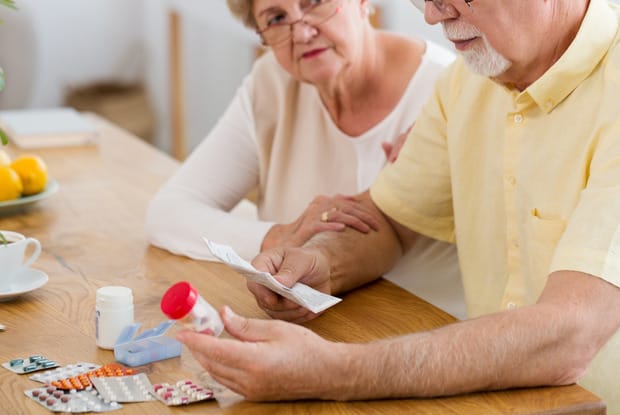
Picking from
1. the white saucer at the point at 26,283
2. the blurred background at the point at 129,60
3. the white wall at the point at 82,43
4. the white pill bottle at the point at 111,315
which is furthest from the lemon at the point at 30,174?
the white wall at the point at 82,43

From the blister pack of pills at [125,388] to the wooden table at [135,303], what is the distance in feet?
0.06

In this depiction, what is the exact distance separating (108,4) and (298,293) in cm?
483

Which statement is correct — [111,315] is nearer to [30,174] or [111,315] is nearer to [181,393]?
[181,393]

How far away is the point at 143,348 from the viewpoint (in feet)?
5.12

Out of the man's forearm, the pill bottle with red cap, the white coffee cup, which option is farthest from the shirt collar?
the white coffee cup

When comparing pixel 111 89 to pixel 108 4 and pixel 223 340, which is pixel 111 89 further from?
pixel 223 340

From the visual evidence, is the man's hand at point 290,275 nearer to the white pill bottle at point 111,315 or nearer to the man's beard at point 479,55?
the white pill bottle at point 111,315

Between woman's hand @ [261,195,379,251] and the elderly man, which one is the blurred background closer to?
woman's hand @ [261,195,379,251]

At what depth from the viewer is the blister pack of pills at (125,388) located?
1415 mm

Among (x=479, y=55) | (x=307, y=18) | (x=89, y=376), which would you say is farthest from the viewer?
(x=307, y=18)

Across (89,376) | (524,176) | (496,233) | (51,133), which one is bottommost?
(51,133)

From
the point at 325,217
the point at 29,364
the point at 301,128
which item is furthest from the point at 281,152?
the point at 29,364

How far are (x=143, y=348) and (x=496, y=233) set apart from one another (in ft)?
2.30

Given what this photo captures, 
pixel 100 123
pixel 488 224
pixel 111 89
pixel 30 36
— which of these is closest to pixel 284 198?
pixel 488 224
